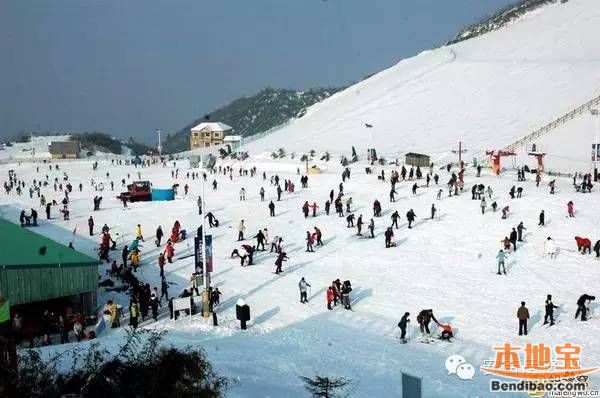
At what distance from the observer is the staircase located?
55.3 meters

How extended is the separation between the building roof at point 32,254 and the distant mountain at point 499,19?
9795 centimetres

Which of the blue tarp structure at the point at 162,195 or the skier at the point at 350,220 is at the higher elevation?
the blue tarp structure at the point at 162,195

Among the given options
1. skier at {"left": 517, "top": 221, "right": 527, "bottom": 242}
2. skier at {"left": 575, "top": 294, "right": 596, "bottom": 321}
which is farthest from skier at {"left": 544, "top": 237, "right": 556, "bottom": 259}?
skier at {"left": 575, "top": 294, "right": 596, "bottom": 321}

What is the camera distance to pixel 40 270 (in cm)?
1628

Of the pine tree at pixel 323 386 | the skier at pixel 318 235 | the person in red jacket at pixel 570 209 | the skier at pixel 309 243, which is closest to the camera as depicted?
the pine tree at pixel 323 386

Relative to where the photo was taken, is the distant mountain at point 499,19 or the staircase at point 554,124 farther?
the distant mountain at point 499,19

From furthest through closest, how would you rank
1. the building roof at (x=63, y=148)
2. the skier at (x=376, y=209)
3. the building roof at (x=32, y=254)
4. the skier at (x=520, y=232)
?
1. the building roof at (x=63, y=148)
2. the skier at (x=376, y=209)
3. the skier at (x=520, y=232)
4. the building roof at (x=32, y=254)

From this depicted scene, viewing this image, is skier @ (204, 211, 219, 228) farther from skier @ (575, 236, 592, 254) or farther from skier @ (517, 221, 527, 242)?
skier @ (575, 236, 592, 254)

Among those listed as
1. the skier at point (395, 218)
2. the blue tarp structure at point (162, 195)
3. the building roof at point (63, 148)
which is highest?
the building roof at point (63, 148)

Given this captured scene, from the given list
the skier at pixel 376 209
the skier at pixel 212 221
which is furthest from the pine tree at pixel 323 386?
the skier at pixel 212 221

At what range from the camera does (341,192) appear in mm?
33688

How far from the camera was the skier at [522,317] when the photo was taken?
15.7 meters

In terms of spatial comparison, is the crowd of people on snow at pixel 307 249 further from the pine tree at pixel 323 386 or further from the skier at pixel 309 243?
the pine tree at pixel 323 386

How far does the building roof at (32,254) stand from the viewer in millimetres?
16062
